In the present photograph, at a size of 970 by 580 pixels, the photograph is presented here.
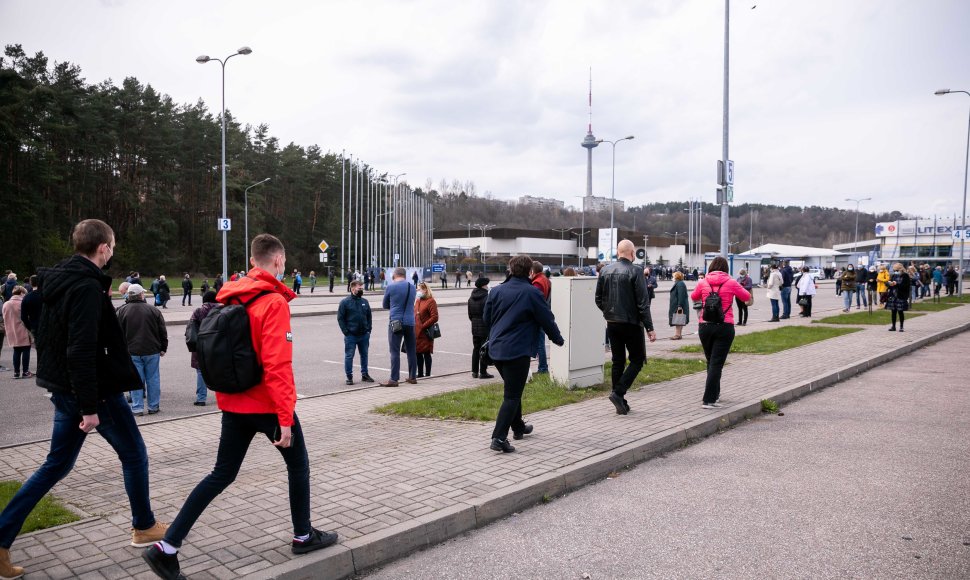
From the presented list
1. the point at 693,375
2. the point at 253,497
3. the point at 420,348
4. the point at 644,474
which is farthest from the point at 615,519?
the point at 420,348

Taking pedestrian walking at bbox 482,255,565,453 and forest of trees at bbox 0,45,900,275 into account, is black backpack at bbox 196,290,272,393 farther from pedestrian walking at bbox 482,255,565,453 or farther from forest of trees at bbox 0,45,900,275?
forest of trees at bbox 0,45,900,275

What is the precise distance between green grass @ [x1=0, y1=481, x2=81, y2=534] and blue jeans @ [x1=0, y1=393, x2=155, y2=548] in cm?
75

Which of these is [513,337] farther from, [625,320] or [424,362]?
[424,362]

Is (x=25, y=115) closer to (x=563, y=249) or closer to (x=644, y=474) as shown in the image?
(x=644, y=474)

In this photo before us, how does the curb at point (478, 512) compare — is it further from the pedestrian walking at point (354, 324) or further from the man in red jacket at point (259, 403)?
the pedestrian walking at point (354, 324)

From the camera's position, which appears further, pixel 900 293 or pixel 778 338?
pixel 900 293

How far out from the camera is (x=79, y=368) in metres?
3.55

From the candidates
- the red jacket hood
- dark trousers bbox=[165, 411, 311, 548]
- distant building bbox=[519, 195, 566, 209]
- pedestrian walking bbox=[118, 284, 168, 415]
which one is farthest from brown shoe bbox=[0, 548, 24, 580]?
distant building bbox=[519, 195, 566, 209]

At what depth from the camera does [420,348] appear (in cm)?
1156

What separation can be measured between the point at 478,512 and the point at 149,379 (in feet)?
20.0

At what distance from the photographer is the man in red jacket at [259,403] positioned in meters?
3.49

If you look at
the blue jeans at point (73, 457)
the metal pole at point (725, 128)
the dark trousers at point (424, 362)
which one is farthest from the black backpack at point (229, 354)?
the metal pole at point (725, 128)

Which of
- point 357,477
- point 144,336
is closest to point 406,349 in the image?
point 144,336

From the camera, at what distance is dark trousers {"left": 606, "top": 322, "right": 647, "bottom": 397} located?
759 cm
